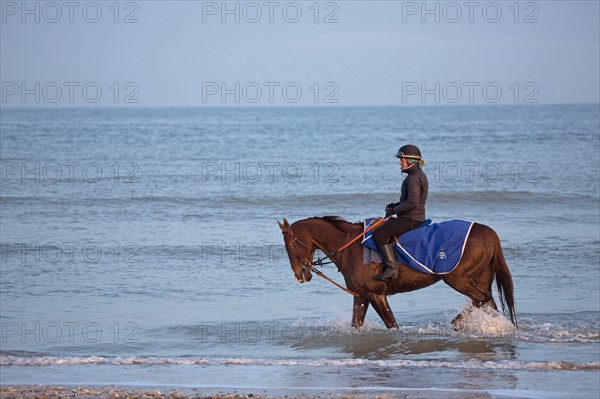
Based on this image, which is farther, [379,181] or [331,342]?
[379,181]

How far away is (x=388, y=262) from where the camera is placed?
35.8 ft

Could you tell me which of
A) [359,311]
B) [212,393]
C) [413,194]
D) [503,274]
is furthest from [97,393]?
[503,274]

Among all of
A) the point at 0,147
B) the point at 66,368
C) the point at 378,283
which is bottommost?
the point at 66,368

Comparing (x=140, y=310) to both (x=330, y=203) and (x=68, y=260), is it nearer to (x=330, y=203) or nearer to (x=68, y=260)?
(x=68, y=260)

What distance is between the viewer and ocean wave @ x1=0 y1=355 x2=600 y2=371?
10055 millimetres

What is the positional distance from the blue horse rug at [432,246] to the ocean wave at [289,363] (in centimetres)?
122

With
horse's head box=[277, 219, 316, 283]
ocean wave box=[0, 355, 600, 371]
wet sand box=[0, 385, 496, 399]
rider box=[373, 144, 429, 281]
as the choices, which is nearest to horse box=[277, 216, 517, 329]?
horse's head box=[277, 219, 316, 283]

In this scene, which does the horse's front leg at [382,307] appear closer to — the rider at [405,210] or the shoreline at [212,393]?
the rider at [405,210]

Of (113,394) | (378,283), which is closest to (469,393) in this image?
(378,283)

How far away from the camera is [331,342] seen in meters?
11.5

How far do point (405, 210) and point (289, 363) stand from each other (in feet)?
7.38

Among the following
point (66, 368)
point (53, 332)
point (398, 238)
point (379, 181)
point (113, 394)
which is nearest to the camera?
point (113, 394)

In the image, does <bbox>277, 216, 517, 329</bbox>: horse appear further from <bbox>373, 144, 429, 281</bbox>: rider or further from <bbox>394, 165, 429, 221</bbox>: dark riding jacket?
<bbox>394, 165, 429, 221</bbox>: dark riding jacket

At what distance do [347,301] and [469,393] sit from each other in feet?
16.8
